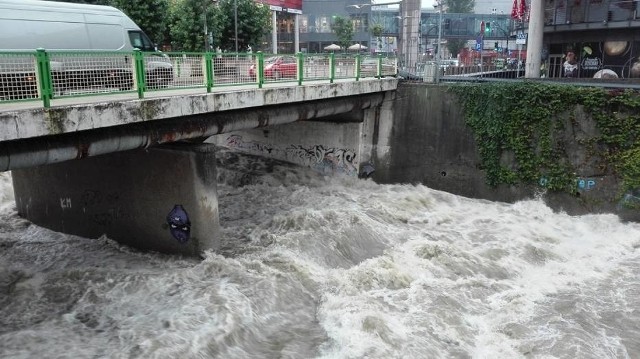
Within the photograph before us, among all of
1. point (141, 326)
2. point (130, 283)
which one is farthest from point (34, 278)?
point (141, 326)

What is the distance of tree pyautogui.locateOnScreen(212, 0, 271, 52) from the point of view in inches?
1307

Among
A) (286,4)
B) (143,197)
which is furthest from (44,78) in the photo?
(286,4)

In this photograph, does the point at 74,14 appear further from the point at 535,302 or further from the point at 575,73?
the point at 575,73

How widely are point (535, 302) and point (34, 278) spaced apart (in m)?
11.6

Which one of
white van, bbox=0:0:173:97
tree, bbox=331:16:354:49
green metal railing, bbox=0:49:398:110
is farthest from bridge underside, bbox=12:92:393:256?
tree, bbox=331:16:354:49

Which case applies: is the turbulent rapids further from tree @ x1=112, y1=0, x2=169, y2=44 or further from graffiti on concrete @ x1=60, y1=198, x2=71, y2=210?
tree @ x1=112, y1=0, x2=169, y2=44

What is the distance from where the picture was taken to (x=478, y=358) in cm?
920

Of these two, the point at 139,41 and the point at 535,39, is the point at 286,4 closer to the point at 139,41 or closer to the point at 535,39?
the point at 535,39

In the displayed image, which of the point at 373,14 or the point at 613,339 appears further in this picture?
the point at 373,14

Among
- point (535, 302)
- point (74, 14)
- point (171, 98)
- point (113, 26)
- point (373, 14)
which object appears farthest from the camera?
point (373, 14)

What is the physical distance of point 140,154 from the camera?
13.2 m

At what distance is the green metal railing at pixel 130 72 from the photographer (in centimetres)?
847

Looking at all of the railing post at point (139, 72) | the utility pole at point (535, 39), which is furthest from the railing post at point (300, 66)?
the utility pole at point (535, 39)

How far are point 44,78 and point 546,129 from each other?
1559 cm
